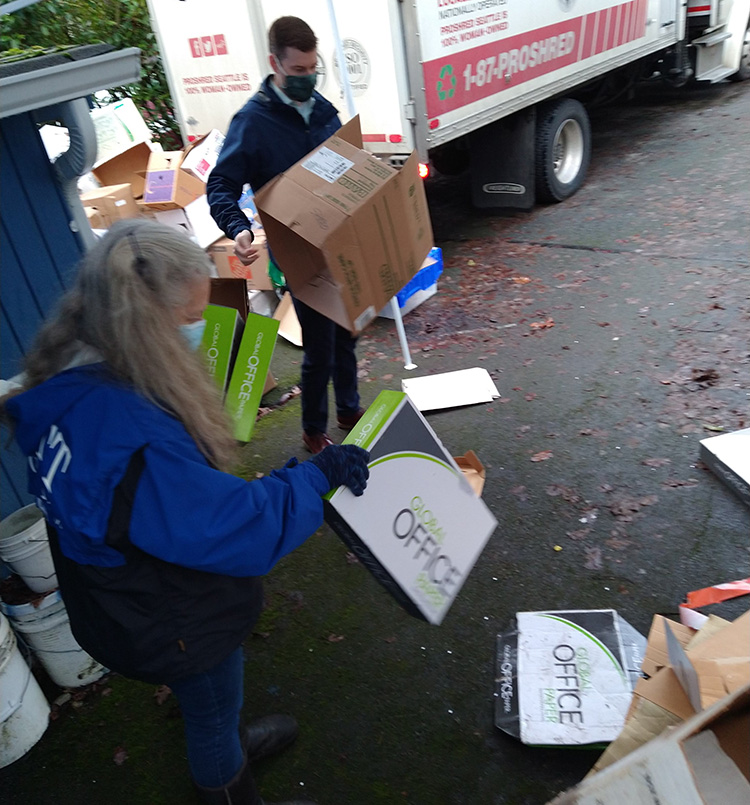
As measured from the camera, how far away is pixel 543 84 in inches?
236

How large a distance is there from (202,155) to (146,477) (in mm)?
5184

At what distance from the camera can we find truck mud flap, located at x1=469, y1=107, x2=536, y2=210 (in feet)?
20.6

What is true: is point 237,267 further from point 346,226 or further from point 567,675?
point 567,675

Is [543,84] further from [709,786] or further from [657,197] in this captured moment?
[709,786]

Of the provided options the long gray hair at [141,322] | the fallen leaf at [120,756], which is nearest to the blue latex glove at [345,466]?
the long gray hair at [141,322]

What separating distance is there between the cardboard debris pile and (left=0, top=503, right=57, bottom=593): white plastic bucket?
6.61ft

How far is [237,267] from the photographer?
5422 mm

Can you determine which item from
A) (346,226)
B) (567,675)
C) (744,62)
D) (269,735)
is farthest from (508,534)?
(744,62)

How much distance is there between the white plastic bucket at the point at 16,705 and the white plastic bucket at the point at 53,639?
0.28ft

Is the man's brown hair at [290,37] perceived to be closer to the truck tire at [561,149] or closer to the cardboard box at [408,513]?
the cardboard box at [408,513]

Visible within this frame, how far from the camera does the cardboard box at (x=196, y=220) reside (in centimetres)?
561

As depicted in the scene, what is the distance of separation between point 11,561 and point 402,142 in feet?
12.4

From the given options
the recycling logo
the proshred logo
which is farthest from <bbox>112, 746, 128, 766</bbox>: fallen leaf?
the proshred logo

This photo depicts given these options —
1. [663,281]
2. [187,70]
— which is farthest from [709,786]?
[187,70]
